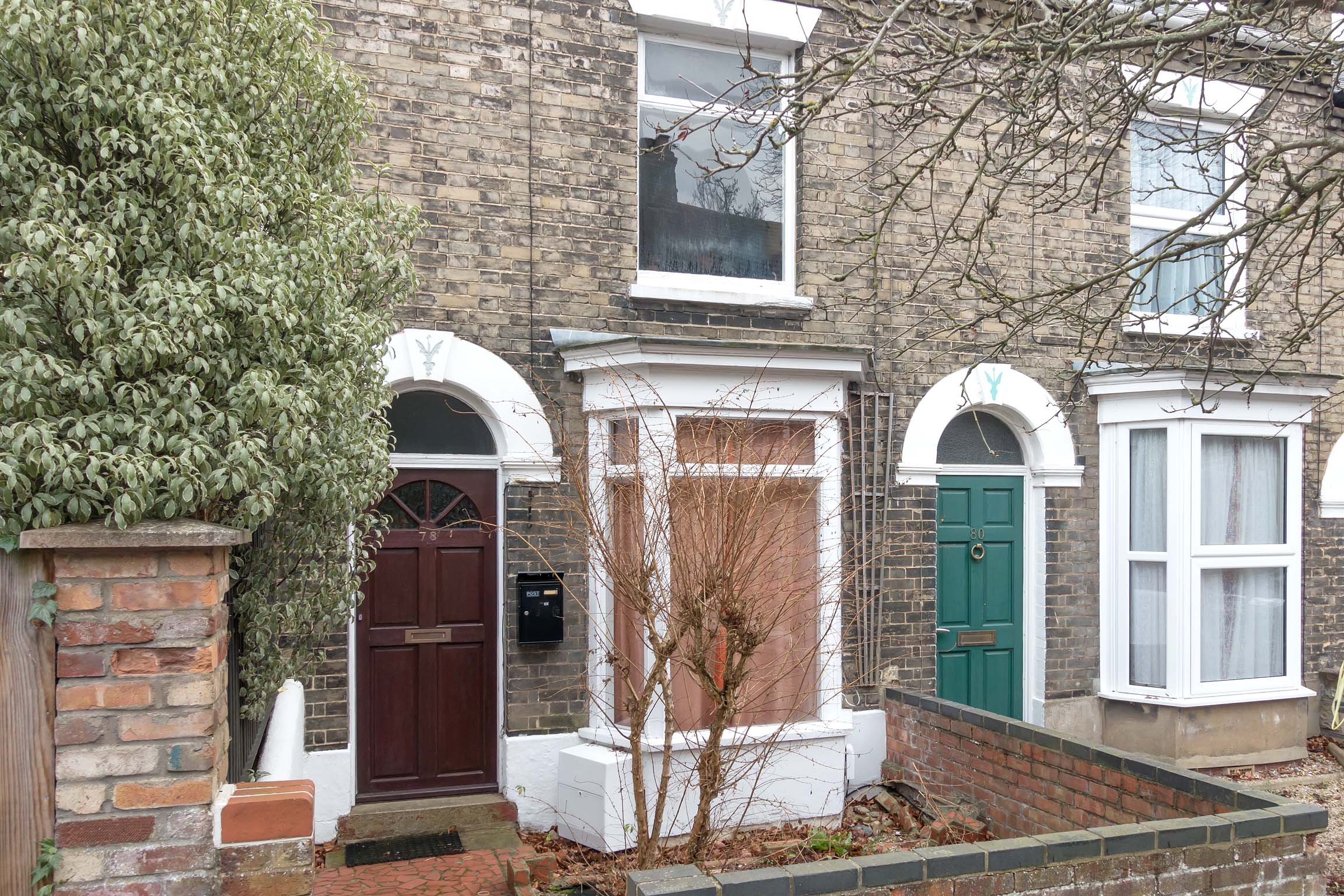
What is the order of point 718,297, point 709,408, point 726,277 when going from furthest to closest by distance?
point 726,277 → point 718,297 → point 709,408

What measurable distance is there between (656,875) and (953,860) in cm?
113

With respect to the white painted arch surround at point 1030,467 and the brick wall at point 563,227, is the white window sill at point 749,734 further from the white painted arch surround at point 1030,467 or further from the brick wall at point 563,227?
the white painted arch surround at point 1030,467

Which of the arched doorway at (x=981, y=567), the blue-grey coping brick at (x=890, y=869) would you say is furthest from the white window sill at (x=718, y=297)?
the blue-grey coping brick at (x=890, y=869)

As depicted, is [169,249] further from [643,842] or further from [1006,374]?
[1006,374]

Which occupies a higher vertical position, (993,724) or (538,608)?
(538,608)

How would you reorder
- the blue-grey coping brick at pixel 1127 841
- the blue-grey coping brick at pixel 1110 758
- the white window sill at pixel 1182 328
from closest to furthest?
1. the blue-grey coping brick at pixel 1127 841
2. the blue-grey coping brick at pixel 1110 758
3. the white window sill at pixel 1182 328

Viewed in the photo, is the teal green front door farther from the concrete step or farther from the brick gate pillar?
the brick gate pillar

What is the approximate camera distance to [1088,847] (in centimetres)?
386

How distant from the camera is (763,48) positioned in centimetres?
736

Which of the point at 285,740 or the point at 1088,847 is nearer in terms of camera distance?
the point at 1088,847

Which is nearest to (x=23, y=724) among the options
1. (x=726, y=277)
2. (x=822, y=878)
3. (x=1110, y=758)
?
(x=822, y=878)

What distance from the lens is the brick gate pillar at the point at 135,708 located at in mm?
2664

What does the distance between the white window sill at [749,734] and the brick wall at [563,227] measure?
0.30 metres

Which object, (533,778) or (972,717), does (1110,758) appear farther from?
(533,778)
